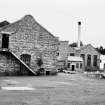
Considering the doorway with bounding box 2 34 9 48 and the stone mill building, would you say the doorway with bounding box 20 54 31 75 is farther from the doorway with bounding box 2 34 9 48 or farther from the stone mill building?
the doorway with bounding box 2 34 9 48

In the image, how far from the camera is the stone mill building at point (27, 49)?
40.2 meters

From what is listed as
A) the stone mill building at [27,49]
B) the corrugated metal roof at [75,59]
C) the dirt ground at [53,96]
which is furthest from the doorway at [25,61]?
the corrugated metal roof at [75,59]

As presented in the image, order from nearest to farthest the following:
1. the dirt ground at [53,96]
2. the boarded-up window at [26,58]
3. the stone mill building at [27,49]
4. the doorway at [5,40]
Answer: the dirt ground at [53,96] → the stone mill building at [27,49] → the doorway at [5,40] → the boarded-up window at [26,58]

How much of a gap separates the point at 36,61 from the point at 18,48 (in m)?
3.42

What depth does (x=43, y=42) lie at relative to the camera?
143 ft

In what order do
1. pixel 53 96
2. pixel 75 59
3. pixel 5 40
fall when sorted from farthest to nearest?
pixel 75 59 < pixel 5 40 < pixel 53 96

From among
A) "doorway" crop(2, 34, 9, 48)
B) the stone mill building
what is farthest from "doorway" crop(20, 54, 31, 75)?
"doorway" crop(2, 34, 9, 48)

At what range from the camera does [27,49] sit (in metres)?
42.0

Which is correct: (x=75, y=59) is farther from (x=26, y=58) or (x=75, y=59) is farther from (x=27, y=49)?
(x=27, y=49)

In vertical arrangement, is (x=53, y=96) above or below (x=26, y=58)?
below

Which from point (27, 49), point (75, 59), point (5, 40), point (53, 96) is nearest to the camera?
point (53, 96)

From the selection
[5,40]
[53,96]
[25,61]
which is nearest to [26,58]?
[25,61]

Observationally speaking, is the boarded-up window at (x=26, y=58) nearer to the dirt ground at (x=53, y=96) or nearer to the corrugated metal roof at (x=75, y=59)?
the dirt ground at (x=53, y=96)

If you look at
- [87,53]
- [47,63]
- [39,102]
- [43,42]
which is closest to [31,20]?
[43,42]
